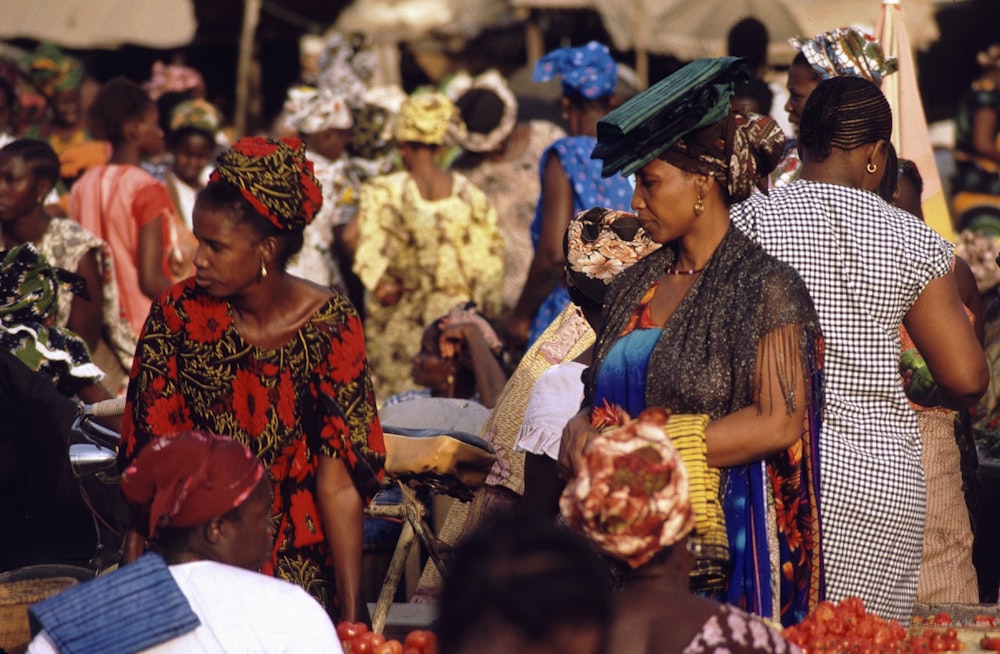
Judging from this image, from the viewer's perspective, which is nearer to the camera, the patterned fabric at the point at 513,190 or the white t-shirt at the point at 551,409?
the white t-shirt at the point at 551,409

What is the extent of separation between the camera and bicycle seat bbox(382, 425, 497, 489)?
468 centimetres

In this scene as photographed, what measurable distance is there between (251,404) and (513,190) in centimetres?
628

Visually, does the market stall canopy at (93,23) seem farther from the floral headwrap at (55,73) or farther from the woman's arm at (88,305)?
the woman's arm at (88,305)

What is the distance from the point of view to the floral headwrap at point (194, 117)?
10.0 metres

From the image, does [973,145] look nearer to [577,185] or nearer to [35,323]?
[577,185]

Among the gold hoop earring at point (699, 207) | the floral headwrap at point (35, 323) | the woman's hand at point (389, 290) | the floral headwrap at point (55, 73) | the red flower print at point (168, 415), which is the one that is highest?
the gold hoop earring at point (699, 207)

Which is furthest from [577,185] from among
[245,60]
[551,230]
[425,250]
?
[245,60]

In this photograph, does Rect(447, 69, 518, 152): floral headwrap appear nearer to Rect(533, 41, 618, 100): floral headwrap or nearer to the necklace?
Rect(533, 41, 618, 100): floral headwrap

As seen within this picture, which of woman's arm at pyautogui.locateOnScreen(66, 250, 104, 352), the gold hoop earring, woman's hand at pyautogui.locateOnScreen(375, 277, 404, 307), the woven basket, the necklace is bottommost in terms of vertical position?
woman's hand at pyautogui.locateOnScreen(375, 277, 404, 307)

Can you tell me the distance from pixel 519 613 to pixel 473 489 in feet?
8.97

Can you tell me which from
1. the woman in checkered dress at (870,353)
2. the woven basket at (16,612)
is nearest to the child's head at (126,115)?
the woven basket at (16,612)

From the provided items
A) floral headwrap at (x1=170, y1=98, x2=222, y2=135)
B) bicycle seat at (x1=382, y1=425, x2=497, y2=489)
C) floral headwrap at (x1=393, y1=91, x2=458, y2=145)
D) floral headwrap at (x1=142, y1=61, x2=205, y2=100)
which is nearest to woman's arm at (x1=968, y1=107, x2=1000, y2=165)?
floral headwrap at (x1=393, y1=91, x2=458, y2=145)

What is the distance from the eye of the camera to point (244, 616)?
296 centimetres

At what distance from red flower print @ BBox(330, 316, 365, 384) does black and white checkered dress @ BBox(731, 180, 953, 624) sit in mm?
1055
